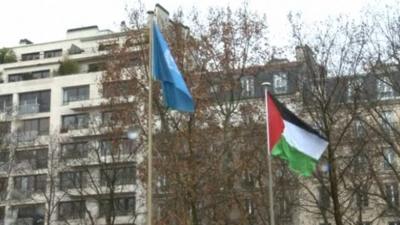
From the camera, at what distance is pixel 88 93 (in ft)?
248

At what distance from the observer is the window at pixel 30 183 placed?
224 ft

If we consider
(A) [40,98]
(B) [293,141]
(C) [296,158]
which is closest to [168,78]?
(B) [293,141]

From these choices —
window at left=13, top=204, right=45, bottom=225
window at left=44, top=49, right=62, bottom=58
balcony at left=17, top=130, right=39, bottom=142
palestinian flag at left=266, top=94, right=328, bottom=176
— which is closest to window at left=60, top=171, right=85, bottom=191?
window at left=13, top=204, right=45, bottom=225

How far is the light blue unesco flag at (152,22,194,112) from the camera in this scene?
19859 mm

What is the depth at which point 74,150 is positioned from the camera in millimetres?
59875

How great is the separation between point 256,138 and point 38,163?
37354 mm

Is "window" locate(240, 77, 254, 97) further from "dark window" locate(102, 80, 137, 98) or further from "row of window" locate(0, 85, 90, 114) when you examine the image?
"row of window" locate(0, 85, 90, 114)

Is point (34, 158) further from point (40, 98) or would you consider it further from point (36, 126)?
point (40, 98)

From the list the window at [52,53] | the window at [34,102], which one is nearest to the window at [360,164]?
the window at [34,102]

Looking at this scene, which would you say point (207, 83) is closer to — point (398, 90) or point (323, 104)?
point (323, 104)

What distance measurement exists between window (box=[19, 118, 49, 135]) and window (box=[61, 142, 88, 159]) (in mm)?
13262

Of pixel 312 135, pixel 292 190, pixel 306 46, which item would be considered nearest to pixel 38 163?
pixel 292 190

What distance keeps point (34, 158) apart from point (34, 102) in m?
11.5

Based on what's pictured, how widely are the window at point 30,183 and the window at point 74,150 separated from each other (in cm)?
598
